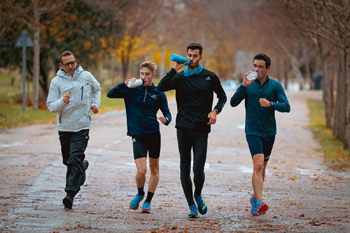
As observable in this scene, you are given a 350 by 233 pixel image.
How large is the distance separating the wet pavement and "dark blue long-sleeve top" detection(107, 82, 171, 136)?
1020 millimetres

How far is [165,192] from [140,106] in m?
2.16

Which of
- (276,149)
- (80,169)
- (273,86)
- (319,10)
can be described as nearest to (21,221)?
(80,169)

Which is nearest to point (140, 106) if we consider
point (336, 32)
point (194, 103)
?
point (194, 103)

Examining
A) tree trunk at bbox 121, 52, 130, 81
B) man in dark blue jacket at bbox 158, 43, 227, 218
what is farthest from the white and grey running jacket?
tree trunk at bbox 121, 52, 130, 81

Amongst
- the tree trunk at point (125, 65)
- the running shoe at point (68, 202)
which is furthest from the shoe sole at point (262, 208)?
the tree trunk at point (125, 65)

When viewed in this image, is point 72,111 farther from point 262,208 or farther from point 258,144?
point 262,208

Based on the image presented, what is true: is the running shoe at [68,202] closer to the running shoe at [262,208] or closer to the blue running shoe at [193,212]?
the blue running shoe at [193,212]

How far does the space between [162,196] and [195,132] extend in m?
1.98

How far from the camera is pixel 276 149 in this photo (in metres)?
15.8

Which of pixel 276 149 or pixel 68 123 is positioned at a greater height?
pixel 68 123

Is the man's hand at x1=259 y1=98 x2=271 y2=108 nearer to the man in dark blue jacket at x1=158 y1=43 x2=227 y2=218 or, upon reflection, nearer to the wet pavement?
the man in dark blue jacket at x1=158 y1=43 x2=227 y2=218

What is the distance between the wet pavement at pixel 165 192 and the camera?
19.7ft

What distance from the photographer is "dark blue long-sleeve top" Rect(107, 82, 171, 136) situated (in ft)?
22.1

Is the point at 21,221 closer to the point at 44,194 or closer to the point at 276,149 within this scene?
the point at 44,194
